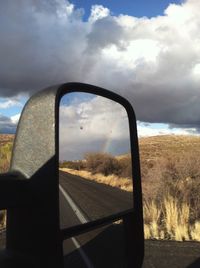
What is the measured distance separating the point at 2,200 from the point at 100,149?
1.13 meters

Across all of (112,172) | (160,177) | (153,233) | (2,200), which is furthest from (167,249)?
(160,177)

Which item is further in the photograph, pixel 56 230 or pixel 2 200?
pixel 56 230

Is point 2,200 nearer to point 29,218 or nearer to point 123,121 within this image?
point 29,218

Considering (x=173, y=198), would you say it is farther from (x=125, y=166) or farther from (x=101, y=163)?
(x=101, y=163)

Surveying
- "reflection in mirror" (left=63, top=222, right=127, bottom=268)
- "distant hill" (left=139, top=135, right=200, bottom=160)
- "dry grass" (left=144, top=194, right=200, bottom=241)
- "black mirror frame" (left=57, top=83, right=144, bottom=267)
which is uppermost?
"distant hill" (left=139, top=135, right=200, bottom=160)

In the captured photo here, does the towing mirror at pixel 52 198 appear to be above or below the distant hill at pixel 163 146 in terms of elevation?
below

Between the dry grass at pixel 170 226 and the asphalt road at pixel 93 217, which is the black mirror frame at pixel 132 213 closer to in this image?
the asphalt road at pixel 93 217

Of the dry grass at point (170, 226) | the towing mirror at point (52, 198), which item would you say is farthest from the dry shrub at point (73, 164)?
the dry grass at point (170, 226)

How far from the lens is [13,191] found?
1777 millimetres

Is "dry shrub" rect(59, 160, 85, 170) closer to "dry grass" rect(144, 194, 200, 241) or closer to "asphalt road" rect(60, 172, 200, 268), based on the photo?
"asphalt road" rect(60, 172, 200, 268)

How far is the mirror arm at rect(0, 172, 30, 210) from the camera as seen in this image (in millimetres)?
1732

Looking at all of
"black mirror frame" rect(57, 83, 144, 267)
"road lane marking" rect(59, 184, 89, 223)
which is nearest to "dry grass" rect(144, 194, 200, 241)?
"black mirror frame" rect(57, 83, 144, 267)

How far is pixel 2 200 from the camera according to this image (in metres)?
1.72

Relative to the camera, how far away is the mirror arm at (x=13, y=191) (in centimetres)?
173
